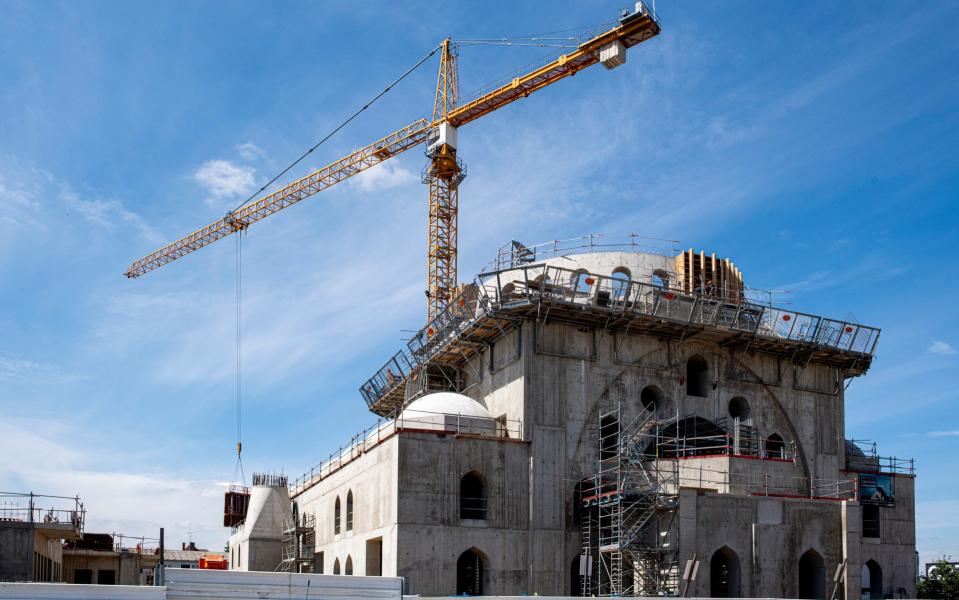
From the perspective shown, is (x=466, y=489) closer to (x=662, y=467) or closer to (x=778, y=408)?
(x=662, y=467)

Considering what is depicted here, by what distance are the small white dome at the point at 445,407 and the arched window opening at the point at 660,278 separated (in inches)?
497

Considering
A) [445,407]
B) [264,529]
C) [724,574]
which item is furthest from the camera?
[264,529]

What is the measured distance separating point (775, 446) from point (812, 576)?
387 inches

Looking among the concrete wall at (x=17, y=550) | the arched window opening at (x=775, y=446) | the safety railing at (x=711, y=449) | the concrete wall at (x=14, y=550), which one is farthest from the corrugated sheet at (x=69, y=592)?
the arched window opening at (x=775, y=446)

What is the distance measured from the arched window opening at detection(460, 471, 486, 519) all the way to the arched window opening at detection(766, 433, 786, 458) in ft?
55.3

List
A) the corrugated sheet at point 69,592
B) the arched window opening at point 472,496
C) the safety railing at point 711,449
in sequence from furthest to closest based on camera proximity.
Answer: the safety railing at point 711,449, the arched window opening at point 472,496, the corrugated sheet at point 69,592

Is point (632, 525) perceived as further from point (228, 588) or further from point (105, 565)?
point (105, 565)

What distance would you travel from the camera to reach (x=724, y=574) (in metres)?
47.8

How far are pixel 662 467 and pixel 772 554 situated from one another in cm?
610

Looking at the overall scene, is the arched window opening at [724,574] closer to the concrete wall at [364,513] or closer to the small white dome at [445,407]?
the small white dome at [445,407]

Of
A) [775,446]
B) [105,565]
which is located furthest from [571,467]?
[105,565]

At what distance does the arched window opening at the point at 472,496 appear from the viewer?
48.2 m

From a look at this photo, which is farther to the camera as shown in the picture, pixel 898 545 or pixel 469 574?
pixel 898 545

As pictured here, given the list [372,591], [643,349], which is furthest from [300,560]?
[372,591]
